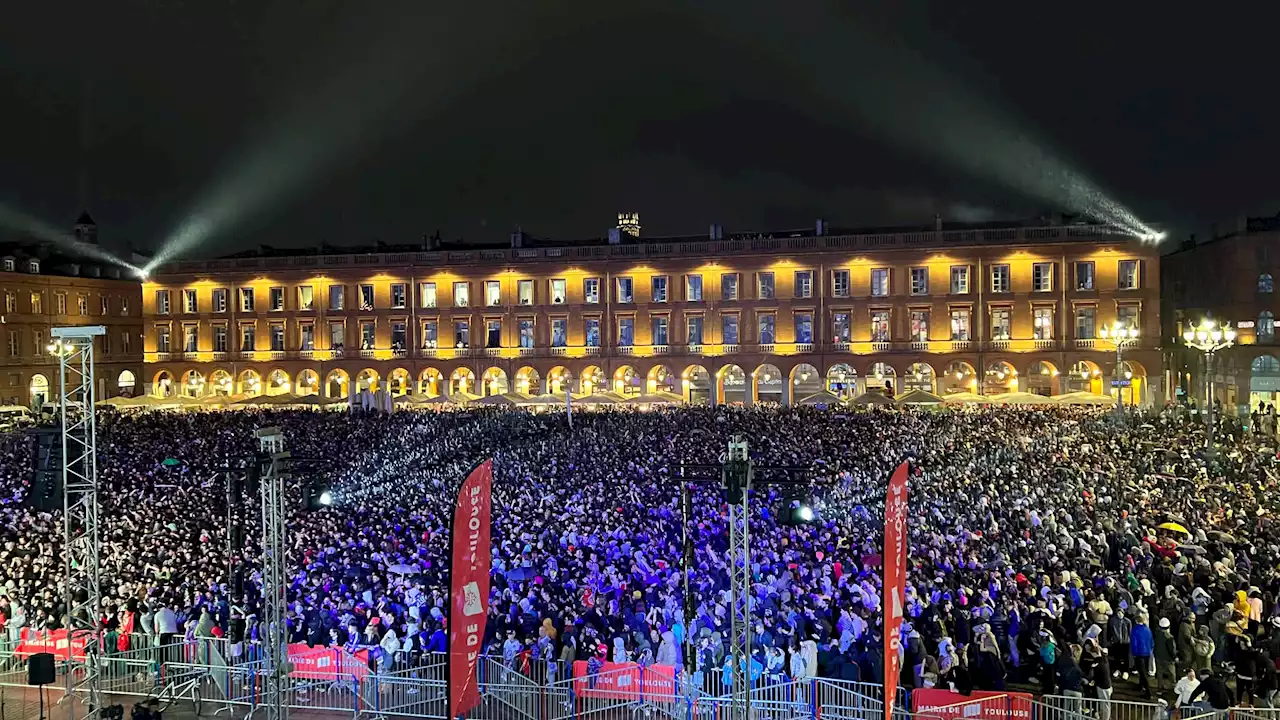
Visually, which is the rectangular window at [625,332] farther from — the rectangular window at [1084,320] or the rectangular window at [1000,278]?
the rectangular window at [1084,320]

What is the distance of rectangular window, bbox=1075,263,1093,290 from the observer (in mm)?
52344

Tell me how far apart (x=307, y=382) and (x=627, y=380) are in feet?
66.2

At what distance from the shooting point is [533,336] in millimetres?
59344

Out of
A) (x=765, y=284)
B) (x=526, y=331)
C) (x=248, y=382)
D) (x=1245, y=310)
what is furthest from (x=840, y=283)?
(x=248, y=382)

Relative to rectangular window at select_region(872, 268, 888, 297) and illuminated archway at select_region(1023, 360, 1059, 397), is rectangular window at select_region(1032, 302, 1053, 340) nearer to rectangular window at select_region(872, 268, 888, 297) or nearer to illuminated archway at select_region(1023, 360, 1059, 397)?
illuminated archway at select_region(1023, 360, 1059, 397)

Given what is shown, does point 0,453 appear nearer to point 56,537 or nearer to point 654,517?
point 56,537

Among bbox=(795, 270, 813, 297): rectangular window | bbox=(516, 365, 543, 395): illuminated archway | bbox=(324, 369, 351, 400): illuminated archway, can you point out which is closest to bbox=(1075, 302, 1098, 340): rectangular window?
bbox=(795, 270, 813, 297): rectangular window

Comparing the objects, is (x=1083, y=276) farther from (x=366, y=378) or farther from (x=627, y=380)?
(x=366, y=378)

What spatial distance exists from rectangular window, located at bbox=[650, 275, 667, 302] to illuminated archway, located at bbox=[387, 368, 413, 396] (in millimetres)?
15709

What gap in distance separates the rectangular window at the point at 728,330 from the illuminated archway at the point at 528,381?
1127 cm

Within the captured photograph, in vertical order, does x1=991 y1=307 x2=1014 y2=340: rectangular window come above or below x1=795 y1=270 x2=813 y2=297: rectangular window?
below

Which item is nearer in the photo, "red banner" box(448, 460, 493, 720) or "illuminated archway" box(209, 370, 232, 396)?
"red banner" box(448, 460, 493, 720)

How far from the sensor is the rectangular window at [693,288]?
57188 mm

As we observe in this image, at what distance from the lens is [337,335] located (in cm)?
6181
